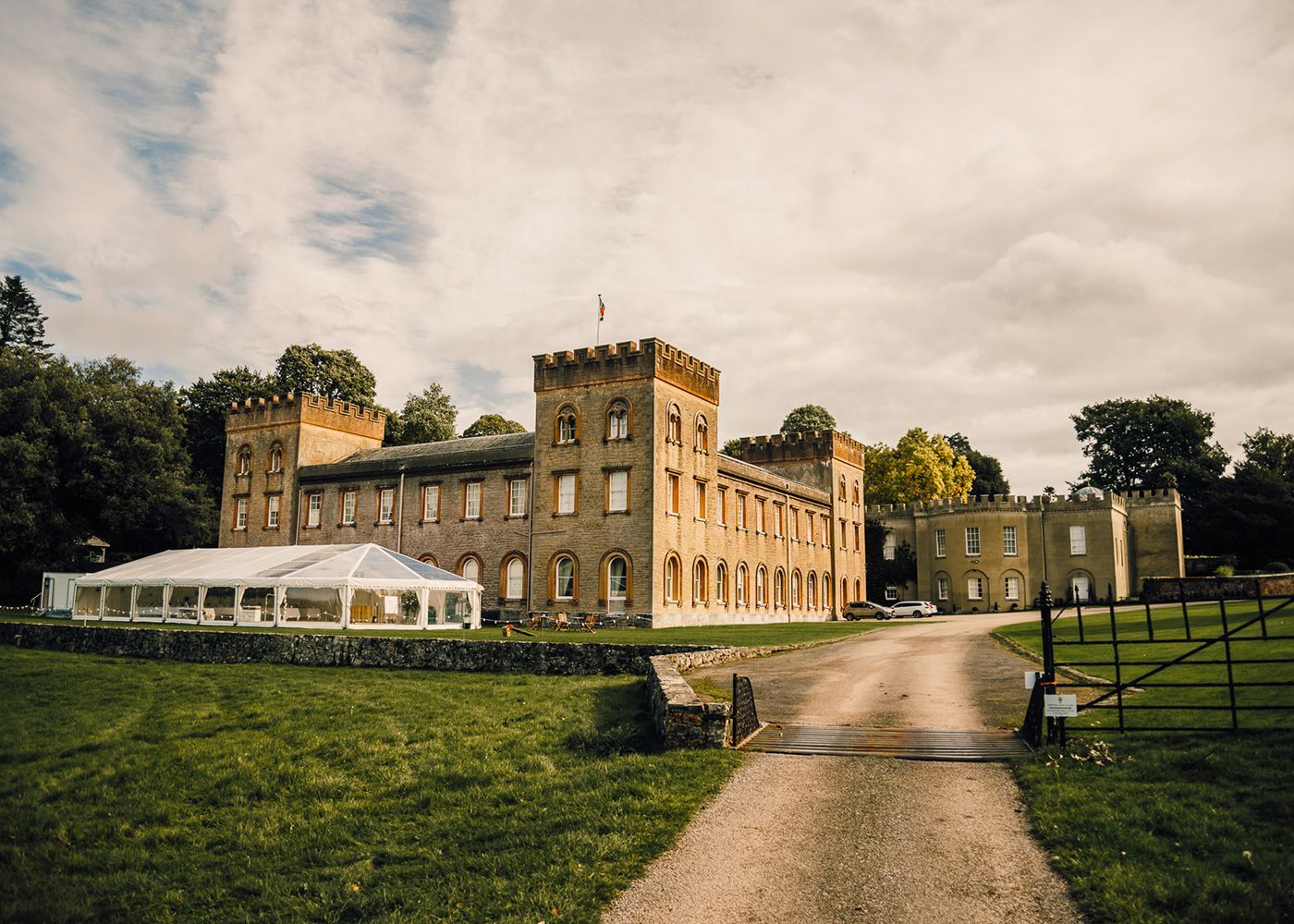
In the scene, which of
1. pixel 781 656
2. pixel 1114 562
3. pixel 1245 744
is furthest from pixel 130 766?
pixel 1114 562

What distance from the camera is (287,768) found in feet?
42.5

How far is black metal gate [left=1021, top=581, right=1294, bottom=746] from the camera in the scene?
34.7ft

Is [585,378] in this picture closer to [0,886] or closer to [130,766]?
[130,766]

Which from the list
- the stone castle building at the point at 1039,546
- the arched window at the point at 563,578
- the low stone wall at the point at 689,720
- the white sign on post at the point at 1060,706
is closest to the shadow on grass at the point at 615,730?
the low stone wall at the point at 689,720

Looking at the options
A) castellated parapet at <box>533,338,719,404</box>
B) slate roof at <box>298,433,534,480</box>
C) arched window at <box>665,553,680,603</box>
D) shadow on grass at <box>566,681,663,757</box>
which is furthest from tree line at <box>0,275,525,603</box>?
shadow on grass at <box>566,681,663,757</box>

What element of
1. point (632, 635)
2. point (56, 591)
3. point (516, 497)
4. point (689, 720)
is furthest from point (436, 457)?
point (689, 720)

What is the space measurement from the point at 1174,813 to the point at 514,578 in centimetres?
3379

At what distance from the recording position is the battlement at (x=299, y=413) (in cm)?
4831

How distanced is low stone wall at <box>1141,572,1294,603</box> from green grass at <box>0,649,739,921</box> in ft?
73.8

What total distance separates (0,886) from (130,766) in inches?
160

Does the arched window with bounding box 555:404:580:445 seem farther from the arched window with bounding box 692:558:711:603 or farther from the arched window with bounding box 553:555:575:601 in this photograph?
the arched window with bounding box 692:558:711:603

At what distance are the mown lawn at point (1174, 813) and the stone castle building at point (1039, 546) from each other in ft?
164

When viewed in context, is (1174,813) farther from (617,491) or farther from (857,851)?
(617,491)

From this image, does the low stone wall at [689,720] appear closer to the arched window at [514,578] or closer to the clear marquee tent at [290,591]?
the clear marquee tent at [290,591]
